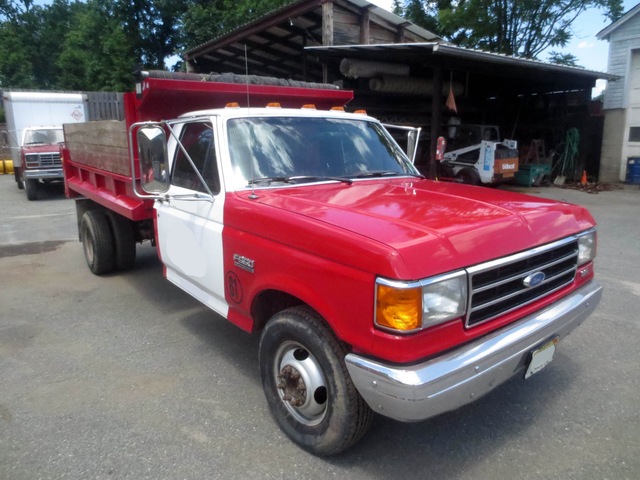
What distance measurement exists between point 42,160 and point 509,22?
71.2 ft

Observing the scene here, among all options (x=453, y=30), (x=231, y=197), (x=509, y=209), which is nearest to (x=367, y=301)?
(x=509, y=209)

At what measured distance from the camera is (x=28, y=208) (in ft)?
39.5

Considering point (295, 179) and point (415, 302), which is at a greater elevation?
point (295, 179)

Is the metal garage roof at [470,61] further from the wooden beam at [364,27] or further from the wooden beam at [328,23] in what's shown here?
the wooden beam at [364,27]

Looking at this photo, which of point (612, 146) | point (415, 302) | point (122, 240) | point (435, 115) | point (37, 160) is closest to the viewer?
point (415, 302)

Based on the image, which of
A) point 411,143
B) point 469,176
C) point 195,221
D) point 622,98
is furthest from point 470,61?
point 195,221

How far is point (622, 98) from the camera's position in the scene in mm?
16078

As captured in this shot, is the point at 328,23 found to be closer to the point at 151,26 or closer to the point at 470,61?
the point at 470,61

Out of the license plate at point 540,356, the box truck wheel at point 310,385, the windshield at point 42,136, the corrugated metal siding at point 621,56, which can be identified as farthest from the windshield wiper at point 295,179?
the corrugated metal siding at point 621,56

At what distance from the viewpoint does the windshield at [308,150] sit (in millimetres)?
3516

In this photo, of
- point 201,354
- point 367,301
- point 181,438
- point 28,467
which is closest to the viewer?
point 367,301

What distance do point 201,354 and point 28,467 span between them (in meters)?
1.55

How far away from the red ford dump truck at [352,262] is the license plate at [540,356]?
0.01 metres

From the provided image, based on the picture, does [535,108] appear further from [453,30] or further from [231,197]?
[231,197]
